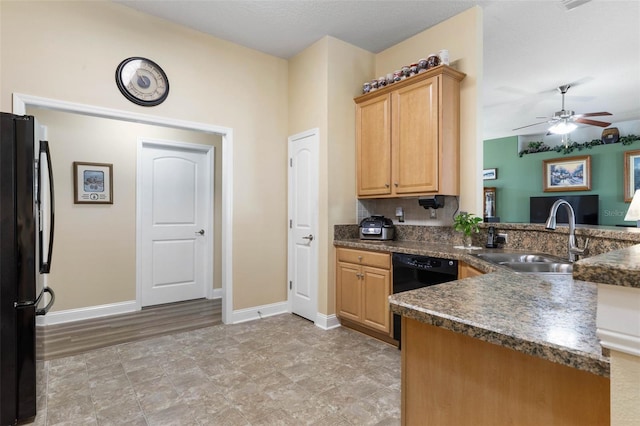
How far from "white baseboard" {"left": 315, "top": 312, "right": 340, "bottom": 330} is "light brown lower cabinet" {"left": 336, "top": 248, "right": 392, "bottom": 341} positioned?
0.06 meters

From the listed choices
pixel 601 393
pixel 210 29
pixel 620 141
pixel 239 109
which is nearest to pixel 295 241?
pixel 239 109

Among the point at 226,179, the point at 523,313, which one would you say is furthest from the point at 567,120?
the point at 523,313

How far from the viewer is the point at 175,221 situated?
4402 millimetres

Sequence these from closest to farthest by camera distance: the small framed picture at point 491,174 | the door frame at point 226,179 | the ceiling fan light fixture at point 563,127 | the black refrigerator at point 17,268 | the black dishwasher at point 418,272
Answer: the black refrigerator at point 17,268, the black dishwasher at point 418,272, the door frame at point 226,179, the ceiling fan light fixture at point 563,127, the small framed picture at point 491,174

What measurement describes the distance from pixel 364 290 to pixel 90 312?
2.97m

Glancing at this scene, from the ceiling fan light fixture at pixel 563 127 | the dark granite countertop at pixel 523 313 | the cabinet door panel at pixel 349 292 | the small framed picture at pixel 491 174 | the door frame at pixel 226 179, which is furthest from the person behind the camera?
the small framed picture at pixel 491 174

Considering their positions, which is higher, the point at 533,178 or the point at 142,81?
the point at 142,81

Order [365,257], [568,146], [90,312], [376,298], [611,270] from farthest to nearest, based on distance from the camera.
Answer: [568,146] → [90,312] → [365,257] → [376,298] → [611,270]

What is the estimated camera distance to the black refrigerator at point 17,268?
1.82 m

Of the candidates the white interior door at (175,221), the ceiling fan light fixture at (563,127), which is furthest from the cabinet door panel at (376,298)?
the ceiling fan light fixture at (563,127)

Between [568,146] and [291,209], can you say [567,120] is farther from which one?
[291,209]

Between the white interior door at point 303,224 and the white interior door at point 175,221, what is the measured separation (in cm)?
135

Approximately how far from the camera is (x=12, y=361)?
1.83 metres

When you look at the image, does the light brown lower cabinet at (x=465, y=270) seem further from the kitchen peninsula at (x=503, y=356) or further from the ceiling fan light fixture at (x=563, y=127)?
the ceiling fan light fixture at (x=563, y=127)
